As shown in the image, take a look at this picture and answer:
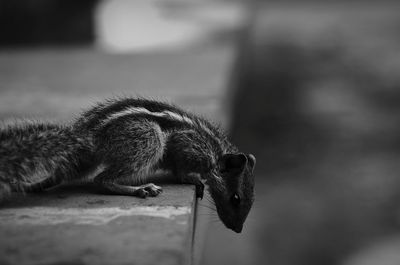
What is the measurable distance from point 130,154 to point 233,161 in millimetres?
548

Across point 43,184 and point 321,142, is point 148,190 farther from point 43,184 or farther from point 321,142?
point 321,142

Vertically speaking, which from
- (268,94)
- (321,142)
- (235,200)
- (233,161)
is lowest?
(321,142)

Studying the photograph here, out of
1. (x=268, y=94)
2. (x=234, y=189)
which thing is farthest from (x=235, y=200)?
(x=268, y=94)

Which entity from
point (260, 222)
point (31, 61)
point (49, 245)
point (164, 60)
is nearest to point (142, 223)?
point (49, 245)

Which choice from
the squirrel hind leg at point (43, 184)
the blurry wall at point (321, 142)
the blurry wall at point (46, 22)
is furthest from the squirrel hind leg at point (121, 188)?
the blurry wall at point (46, 22)

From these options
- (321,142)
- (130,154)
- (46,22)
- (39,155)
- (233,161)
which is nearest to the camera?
(39,155)

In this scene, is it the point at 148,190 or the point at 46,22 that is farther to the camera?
the point at 46,22

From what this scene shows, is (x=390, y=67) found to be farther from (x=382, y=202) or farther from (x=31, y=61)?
(x=31, y=61)

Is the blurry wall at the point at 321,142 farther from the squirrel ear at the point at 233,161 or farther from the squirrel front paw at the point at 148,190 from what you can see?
the squirrel front paw at the point at 148,190

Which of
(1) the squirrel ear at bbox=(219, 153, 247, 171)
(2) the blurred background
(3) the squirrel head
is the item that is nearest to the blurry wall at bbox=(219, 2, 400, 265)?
(2) the blurred background

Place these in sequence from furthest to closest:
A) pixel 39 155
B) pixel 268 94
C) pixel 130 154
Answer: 1. pixel 268 94
2. pixel 130 154
3. pixel 39 155

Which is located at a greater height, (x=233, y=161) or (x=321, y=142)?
(x=233, y=161)

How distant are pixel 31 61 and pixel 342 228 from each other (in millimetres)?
4822

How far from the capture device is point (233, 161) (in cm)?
342
